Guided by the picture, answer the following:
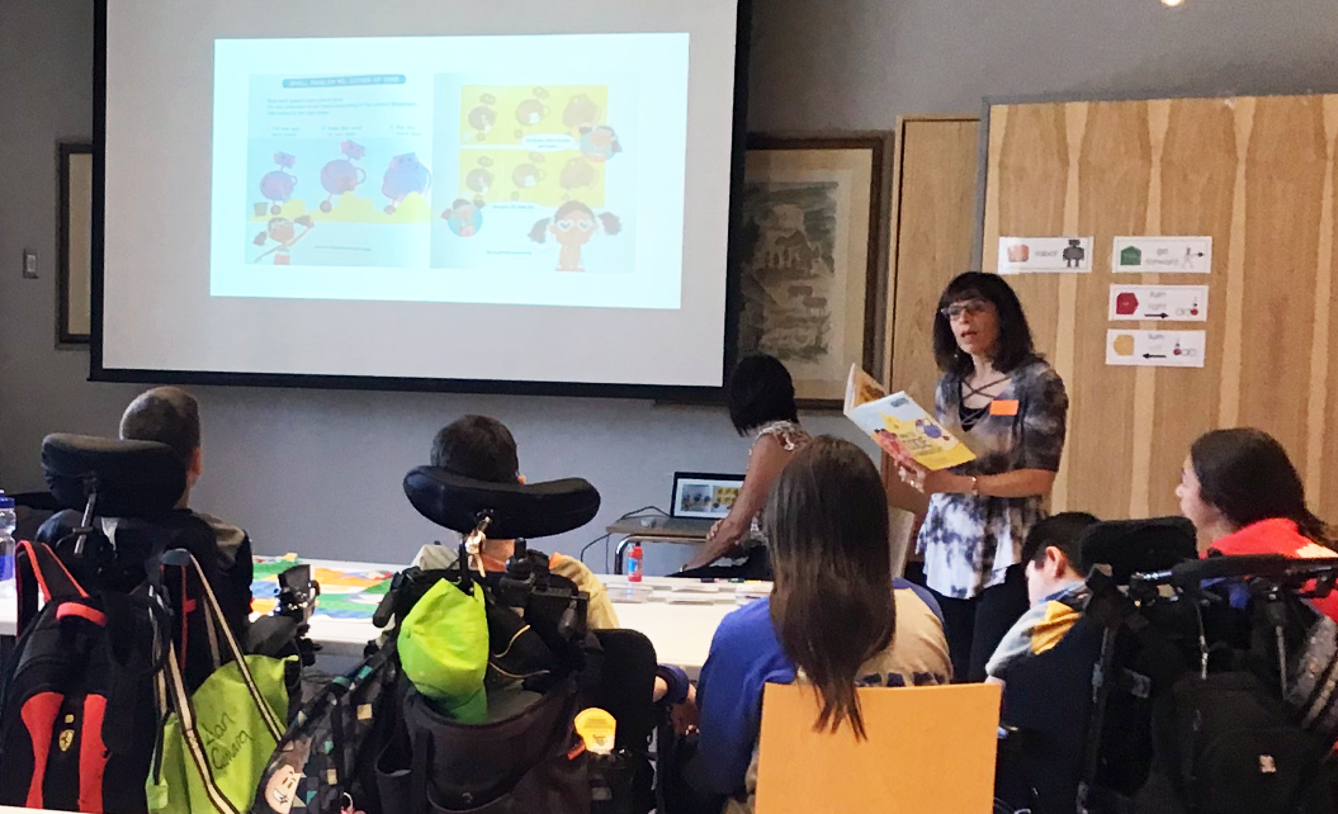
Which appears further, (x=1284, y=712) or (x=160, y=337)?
(x=160, y=337)

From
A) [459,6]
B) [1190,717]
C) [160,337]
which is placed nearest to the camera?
[1190,717]

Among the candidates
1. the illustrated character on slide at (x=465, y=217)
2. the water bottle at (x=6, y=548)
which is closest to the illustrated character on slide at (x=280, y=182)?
the illustrated character on slide at (x=465, y=217)

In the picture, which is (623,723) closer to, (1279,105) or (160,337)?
(1279,105)

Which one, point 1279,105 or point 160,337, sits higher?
point 1279,105

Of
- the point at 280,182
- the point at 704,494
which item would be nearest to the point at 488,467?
the point at 704,494

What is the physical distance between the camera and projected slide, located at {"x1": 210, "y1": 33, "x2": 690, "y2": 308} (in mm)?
3668

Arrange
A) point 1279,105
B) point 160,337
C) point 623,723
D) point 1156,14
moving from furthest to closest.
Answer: point 160,337
point 1156,14
point 1279,105
point 623,723

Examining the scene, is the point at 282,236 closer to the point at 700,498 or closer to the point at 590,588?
the point at 700,498

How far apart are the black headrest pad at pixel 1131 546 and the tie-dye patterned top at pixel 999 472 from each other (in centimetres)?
96

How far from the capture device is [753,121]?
3.71 m

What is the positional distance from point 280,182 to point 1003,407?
271 cm

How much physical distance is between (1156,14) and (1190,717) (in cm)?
283

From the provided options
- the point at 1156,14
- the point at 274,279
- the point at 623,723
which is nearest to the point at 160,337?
the point at 274,279

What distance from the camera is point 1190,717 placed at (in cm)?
135
